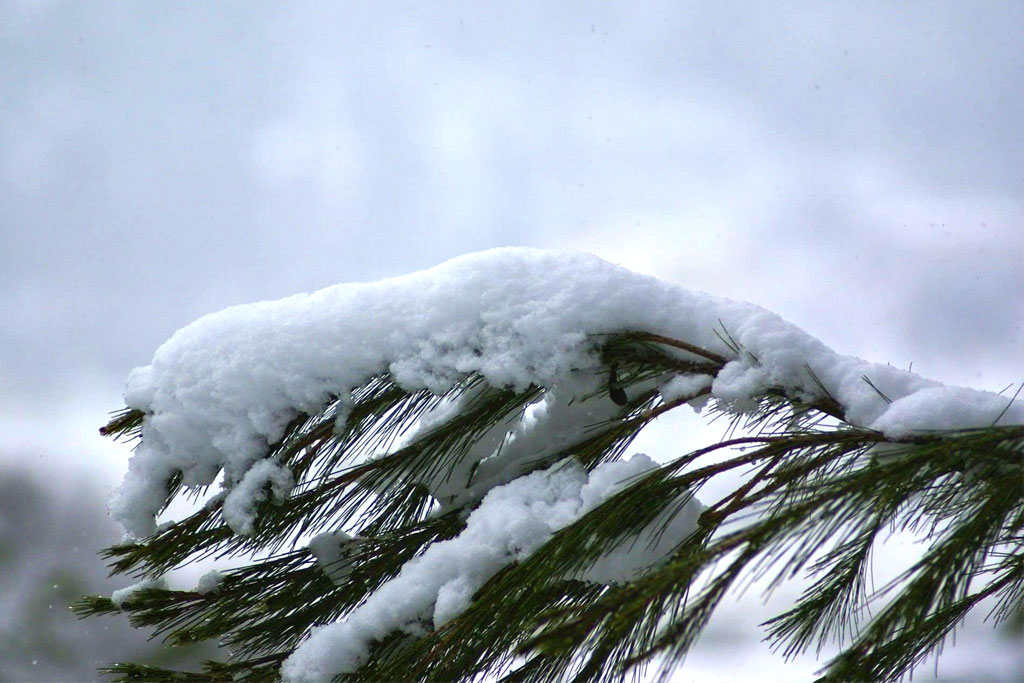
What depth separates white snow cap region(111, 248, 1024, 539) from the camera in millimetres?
961

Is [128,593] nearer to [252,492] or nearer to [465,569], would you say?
[252,492]

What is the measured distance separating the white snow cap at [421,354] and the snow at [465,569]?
164mm

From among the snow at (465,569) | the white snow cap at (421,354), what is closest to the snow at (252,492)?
the white snow cap at (421,354)

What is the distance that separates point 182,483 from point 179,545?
0.31 feet

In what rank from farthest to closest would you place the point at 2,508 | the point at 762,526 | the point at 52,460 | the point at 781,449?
the point at 52,460
the point at 2,508
the point at 781,449
the point at 762,526

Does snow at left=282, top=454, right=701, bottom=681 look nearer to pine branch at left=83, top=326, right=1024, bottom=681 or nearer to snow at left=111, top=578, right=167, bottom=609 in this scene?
pine branch at left=83, top=326, right=1024, bottom=681

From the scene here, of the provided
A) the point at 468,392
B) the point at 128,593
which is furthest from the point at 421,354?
the point at 128,593

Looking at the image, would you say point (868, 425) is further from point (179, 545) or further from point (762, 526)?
point (179, 545)

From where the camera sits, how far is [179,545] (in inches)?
42.2

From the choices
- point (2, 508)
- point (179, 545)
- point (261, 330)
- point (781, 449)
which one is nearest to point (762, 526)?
point (781, 449)

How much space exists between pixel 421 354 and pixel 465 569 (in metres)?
0.29

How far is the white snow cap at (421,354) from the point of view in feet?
3.15

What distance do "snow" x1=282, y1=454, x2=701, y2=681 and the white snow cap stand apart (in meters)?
0.16

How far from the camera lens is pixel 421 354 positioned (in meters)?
1.01
